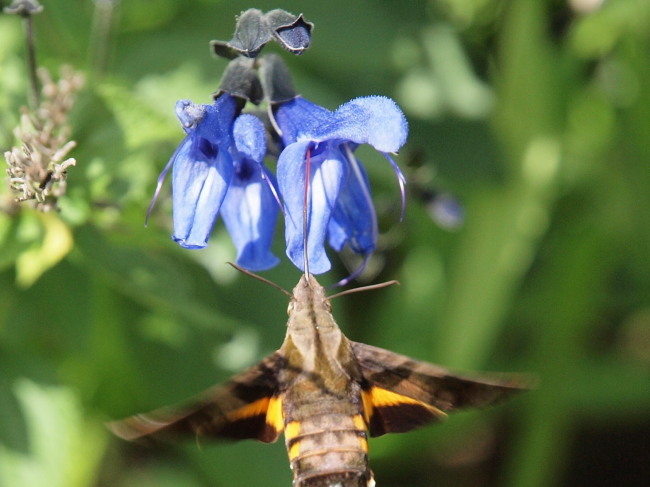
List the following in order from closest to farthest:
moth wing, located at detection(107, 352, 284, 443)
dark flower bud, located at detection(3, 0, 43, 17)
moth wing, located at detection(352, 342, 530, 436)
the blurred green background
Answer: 1. moth wing, located at detection(107, 352, 284, 443)
2. moth wing, located at detection(352, 342, 530, 436)
3. dark flower bud, located at detection(3, 0, 43, 17)
4. the blurred green background

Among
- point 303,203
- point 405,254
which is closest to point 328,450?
point 303,203

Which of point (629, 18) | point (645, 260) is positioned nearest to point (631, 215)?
point (645, 260)

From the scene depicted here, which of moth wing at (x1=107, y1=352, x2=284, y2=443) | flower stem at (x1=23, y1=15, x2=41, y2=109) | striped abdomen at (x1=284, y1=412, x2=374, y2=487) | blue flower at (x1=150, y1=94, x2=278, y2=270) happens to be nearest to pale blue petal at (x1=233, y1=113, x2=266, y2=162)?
blue flower at (x1=150, y1=94, x2=278, y2=270)

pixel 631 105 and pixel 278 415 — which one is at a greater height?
pixel 631 105

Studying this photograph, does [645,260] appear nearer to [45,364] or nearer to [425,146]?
[425,146]

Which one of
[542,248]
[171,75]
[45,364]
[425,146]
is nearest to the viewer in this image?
[171,75]

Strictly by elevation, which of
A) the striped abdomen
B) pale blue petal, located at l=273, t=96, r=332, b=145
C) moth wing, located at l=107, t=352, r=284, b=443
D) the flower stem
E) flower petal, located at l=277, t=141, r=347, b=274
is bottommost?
the striped abdomen

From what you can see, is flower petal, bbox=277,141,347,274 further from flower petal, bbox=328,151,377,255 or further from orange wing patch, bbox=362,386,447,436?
orange wing patch, bbox=362,386,447,436

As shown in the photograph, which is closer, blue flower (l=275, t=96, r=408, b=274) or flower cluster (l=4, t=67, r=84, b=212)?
blue flower (l=275, t=96, r=408, b=274)

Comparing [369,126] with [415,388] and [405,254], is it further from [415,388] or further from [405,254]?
[405,254]

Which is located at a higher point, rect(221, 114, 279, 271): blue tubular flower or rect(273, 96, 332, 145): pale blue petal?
rect(273, 96, 332, 145): pale blue petal
